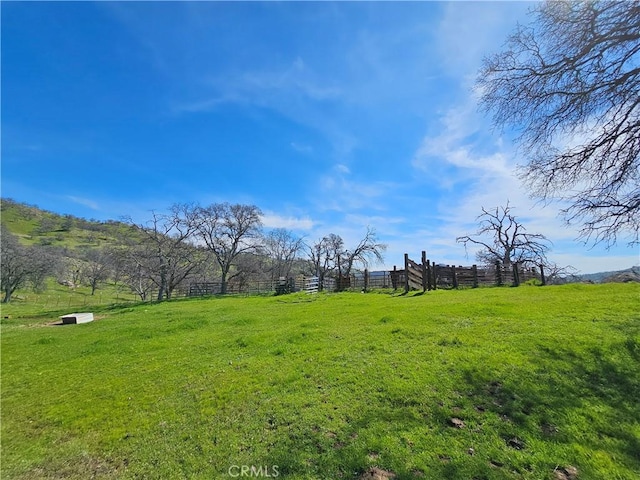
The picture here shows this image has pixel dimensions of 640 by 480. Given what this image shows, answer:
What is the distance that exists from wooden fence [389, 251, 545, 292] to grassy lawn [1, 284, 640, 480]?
36.8 feet

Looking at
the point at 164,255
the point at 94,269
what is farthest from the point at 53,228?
the point at 164,255

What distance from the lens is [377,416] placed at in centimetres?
435

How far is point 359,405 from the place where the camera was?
467 centimetres

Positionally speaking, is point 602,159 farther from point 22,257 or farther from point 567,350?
point 22,257

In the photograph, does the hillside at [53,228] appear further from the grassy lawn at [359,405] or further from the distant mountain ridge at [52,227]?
the grassy lawn at [359,405]

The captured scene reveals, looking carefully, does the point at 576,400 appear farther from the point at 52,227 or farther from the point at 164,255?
the point at 52,227

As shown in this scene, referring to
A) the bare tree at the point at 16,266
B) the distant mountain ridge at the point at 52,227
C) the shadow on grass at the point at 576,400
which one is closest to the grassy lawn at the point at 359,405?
the shadow on grass at the point at 576,400

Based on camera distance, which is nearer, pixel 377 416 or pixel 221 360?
pixel 377 416

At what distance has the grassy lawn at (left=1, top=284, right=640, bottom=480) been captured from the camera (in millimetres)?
3531

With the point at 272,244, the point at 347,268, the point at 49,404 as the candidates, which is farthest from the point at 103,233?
the point at 49,404

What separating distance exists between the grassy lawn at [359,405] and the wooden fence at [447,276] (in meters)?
11.2

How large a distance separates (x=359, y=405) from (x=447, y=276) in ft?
67.5

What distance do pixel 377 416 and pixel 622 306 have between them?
8.36 meters

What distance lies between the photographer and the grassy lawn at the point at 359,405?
3.53 m
